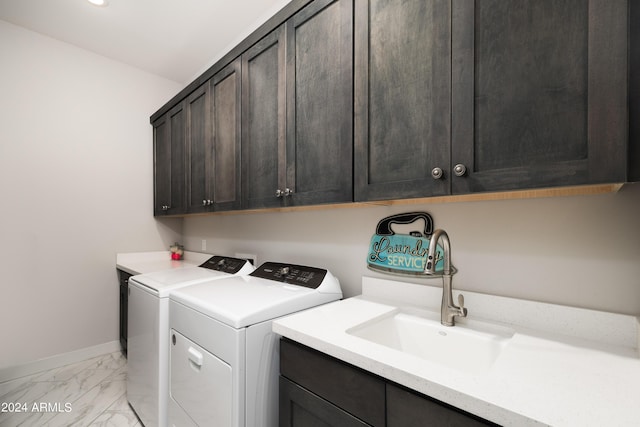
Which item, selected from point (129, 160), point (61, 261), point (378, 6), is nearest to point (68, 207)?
point (61, 261)

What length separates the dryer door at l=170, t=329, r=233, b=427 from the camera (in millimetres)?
1112

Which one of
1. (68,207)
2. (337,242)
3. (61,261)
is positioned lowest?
(61,261)

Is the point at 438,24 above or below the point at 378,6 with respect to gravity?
below

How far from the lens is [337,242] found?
1656 mm

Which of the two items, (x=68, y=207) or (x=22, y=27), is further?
(x=68, y=207)

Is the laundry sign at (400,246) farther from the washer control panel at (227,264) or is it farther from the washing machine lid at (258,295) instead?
the washer control panel at (227,264)

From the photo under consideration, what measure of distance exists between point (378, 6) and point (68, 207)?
9.64 ft

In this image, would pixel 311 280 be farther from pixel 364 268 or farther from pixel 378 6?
pixel 378 6

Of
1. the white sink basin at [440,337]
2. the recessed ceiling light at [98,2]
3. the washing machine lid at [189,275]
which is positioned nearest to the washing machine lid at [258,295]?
the washing machine lid at [189,275]

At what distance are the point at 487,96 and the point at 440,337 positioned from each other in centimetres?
85

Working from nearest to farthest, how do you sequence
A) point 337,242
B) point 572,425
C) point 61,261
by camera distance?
point 572,425
point 337,242
point 61,261

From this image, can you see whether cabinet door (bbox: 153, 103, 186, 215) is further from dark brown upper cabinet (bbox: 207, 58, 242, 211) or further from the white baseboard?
the white baseboard

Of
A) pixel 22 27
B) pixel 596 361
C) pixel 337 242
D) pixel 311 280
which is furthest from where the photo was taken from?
pixel 22 27

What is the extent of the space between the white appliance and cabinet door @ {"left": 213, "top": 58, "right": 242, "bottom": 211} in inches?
24.4
